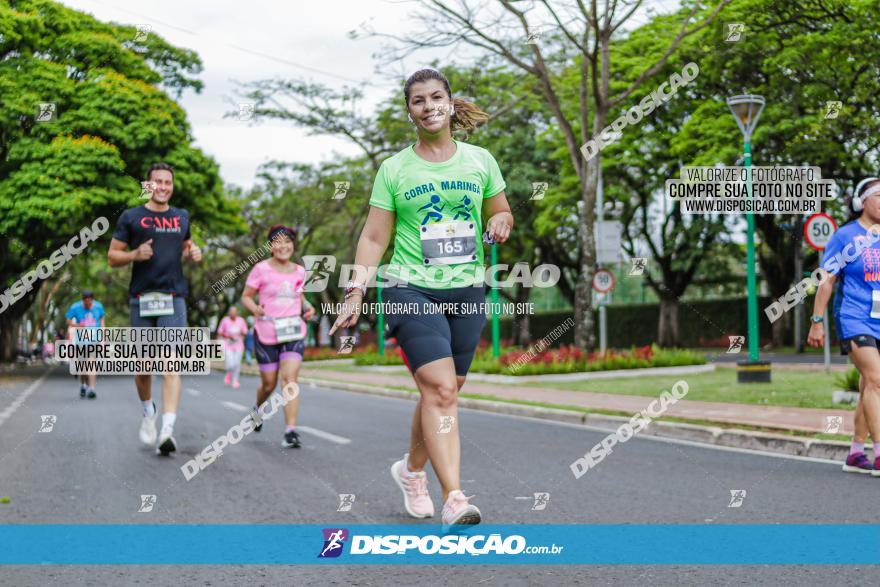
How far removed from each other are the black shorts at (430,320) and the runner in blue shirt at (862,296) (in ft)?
11.1

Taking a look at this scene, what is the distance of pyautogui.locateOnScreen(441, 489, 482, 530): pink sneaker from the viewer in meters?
4.00

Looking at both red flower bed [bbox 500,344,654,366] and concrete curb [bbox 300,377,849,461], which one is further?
red flower bed [bbox 500,344,654,366]

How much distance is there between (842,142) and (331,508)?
22140 millimetres

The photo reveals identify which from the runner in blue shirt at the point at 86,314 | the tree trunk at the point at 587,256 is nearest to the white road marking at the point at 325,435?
the runner in blue shirt at the point at 86,314

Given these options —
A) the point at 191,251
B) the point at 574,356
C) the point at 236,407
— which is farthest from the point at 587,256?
the point at 191,251

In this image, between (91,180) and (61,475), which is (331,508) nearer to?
(61,475)

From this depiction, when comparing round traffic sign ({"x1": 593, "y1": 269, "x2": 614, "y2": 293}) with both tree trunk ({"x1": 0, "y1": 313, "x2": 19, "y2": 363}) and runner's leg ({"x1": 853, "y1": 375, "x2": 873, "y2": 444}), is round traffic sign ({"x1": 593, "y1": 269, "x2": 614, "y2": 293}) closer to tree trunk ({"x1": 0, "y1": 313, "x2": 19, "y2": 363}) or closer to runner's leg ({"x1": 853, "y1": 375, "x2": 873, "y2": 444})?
runner's leg ({"x1": 853, "y1": 375, "x2": 873, "y2": 444})

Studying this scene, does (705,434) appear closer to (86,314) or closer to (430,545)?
(430,545)

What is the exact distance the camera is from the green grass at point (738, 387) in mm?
12055

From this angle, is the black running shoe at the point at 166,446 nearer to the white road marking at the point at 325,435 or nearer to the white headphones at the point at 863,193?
the white road marking at the point at 325,435

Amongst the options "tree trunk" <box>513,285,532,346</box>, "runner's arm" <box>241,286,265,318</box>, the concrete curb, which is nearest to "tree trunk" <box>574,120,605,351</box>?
the concrete curb

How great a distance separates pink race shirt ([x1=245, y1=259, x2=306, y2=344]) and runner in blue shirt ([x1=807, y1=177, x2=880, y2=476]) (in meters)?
4.50

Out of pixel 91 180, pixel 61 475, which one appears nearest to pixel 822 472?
pixel 61 475

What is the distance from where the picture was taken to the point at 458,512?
4008 millimetres
